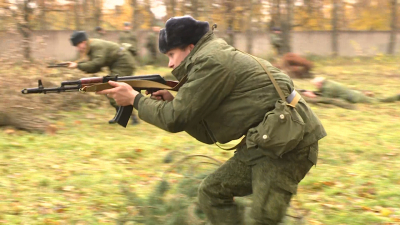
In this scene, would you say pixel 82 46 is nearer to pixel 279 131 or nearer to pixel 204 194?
pixel 204 194

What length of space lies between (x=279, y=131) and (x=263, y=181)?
40 cm

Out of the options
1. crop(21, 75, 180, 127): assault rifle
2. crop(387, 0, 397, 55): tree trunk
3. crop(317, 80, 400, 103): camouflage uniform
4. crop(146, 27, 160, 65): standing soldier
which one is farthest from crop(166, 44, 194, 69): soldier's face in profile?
crop(387, 0, 397, 55): tree trunk

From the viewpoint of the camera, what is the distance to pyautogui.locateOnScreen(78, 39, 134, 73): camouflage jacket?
914 cm

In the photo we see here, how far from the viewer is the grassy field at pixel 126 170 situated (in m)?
4.78

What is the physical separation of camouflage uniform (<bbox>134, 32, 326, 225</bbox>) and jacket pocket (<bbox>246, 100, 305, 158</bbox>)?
97 millimetres

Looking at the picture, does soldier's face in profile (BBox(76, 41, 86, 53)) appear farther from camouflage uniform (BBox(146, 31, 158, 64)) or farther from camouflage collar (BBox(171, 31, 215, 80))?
camouflage uniform (BBox(146, 31, 158, 64))

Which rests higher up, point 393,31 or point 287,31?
point 287,31

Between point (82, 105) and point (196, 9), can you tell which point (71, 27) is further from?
point (82, 105)

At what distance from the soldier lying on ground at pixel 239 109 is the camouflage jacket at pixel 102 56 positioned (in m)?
6.03

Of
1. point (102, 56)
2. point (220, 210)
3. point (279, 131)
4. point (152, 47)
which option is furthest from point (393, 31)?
point (279, 131)

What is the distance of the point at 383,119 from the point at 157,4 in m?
14.1

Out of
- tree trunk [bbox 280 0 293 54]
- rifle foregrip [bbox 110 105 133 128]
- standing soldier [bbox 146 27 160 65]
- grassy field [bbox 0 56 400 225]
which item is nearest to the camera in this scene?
rifle foregrip [bbox 110 105 133 128]

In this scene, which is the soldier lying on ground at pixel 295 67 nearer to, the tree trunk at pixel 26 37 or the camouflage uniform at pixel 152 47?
the camouflage uniform at pixel 152 47

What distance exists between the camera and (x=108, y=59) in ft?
30.5
